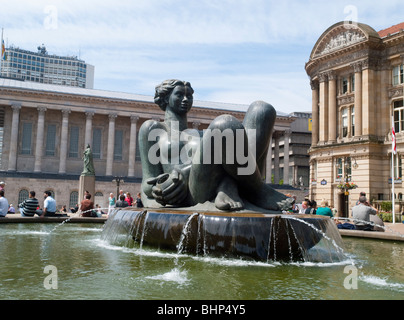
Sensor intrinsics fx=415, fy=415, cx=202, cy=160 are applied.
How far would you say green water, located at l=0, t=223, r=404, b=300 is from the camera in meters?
4.10

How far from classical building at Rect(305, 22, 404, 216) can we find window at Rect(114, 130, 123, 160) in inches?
1195

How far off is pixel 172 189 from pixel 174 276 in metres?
2.75

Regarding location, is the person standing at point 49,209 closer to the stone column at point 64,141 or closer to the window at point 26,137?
the stone column at point 64,141

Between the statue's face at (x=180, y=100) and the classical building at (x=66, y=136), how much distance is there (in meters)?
47.7

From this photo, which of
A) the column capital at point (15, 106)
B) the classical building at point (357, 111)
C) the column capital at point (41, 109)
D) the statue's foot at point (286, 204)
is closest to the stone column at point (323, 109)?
the classical building at point (357, 111)

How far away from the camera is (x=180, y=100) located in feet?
28.4

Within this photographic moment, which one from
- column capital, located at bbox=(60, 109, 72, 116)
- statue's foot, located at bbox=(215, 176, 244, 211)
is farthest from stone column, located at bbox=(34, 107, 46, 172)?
statue's foot, located at bbox=(215, 176, 244, 211)

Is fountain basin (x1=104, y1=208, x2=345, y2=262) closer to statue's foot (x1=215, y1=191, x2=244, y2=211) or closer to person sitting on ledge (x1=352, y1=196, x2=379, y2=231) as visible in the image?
statue's foot (x1=215, y1=191, x2=244, y2=211)

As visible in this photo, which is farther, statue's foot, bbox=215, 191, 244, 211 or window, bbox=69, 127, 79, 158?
window, bbox=69, 127, 79, 158

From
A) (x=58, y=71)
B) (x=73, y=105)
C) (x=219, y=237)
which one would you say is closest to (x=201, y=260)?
(x=219, y=237)

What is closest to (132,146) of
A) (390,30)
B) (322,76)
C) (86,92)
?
(86,92)

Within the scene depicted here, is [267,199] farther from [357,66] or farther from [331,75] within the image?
[331,75]

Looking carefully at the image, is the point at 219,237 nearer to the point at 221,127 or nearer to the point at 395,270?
the point at 221,127

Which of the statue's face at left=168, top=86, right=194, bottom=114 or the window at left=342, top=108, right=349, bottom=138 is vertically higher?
the window at left=342, top=108, right=349, bottom=138
